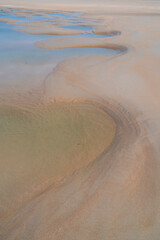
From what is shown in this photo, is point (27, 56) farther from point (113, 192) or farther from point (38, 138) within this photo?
point (113, 192)

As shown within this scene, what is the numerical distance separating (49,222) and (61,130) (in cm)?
140

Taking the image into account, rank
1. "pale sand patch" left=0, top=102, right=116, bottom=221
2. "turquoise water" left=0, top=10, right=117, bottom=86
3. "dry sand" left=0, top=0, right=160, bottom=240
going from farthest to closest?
1. "turquoise water" left=0, top=10, right=117, bottom=86
2. "pale sand patch" left=0, top=102, right=116, bottom=221
3. "dry sand" left=0, top=0, right=160, bottom=240

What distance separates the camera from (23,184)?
2045mm

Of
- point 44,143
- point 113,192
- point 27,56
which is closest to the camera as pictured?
point 113,192

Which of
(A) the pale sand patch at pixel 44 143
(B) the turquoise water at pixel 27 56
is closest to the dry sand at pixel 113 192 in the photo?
(A) the pale sand patch at pixel 44 143

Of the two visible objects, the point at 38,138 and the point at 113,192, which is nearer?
the point at 113,192

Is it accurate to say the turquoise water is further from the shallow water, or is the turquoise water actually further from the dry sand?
the dry sand

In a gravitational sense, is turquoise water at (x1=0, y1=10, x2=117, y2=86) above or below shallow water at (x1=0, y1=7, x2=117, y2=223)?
above

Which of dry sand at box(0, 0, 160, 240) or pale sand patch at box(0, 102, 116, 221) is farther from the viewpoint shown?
pale sand patch at box(0, 102, 116, 221)

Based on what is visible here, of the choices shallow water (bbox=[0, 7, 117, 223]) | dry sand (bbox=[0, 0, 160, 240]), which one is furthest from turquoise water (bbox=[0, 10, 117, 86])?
dry sand (bbox=[0, 0, 160, 240])

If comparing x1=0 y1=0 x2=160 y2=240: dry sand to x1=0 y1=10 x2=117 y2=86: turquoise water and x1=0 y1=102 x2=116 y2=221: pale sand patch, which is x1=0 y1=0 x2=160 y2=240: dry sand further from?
x1=0 y1=10 x2=117 y2=86: turquoise water

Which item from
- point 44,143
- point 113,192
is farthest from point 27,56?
point 113,192

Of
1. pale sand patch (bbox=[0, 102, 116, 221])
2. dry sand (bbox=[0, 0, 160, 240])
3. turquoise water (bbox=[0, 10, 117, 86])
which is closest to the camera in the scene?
dry sand (bbox=[0, 0, 160, 240])

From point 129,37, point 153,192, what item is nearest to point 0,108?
point 153,192
